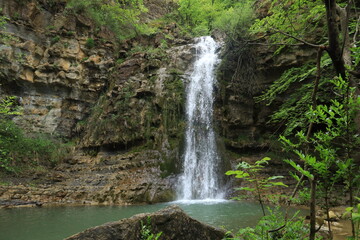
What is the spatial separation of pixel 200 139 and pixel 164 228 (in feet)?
33.9

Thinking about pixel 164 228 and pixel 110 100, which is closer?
pixel 164 228

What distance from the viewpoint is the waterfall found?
11352 millimetres

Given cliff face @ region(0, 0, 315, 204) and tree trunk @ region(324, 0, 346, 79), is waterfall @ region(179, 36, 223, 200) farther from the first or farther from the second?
tree trunk @ region(324, 0, 346, 79)

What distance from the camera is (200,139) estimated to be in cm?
1277

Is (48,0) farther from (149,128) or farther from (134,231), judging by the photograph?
(134,231)

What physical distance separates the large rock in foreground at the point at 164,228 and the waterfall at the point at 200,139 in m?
8.67

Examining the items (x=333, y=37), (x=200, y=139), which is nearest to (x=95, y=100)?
(x=200, y=139)

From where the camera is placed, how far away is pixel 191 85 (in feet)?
47.4

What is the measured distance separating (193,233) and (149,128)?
10.8m

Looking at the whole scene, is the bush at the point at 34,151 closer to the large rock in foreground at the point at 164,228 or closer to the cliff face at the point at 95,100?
the cliff face at the point at 95,100

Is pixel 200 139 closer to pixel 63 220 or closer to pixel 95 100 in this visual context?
pixel 63 220

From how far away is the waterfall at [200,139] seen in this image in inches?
447

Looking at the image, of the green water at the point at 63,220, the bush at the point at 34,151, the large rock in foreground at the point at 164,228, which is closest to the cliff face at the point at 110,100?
the bush at the point at 34,151

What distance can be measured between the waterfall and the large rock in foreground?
8670mm
